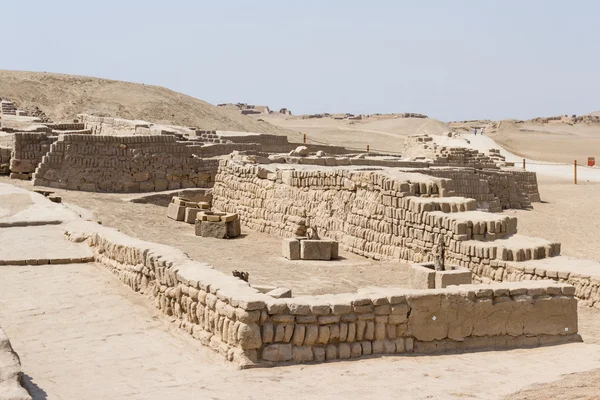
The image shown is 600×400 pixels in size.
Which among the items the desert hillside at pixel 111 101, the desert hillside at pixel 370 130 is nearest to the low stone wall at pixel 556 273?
the desert hillside at pixel 111 101

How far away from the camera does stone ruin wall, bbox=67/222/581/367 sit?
7.16 meters

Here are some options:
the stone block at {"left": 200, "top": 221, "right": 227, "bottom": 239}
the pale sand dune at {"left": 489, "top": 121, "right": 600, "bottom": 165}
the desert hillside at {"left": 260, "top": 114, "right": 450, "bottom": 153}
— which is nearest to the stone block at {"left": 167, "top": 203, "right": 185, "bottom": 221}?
the stone block at {"left": 200, "top": 221, "right": 227, "bottom": 239}

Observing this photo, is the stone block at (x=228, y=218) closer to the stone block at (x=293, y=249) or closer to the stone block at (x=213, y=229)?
the stone block at (x=213, y=229)

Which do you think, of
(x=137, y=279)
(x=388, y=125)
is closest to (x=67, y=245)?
(x=137, y=279)

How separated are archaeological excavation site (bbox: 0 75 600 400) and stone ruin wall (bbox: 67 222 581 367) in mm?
13

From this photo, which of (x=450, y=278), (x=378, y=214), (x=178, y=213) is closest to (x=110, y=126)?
(x=178, y=213)

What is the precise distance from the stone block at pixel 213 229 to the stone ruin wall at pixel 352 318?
24.6ft

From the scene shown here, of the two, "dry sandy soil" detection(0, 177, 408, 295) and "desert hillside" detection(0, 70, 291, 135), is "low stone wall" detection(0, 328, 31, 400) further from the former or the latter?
"desert hillside" detection(0, 70, 291, 135)

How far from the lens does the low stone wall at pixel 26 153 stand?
22.8 m

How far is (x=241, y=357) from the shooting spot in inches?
278

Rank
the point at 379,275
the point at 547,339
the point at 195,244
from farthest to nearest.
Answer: the point at 195,244, the point at 379,275, the point at 547,339

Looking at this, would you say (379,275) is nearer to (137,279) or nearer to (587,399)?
(137,279)

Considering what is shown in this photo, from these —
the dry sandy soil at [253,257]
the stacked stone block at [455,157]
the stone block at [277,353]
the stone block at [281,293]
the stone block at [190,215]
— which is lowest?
the dry sandy soil at [253,257]

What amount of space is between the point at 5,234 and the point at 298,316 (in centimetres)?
722
